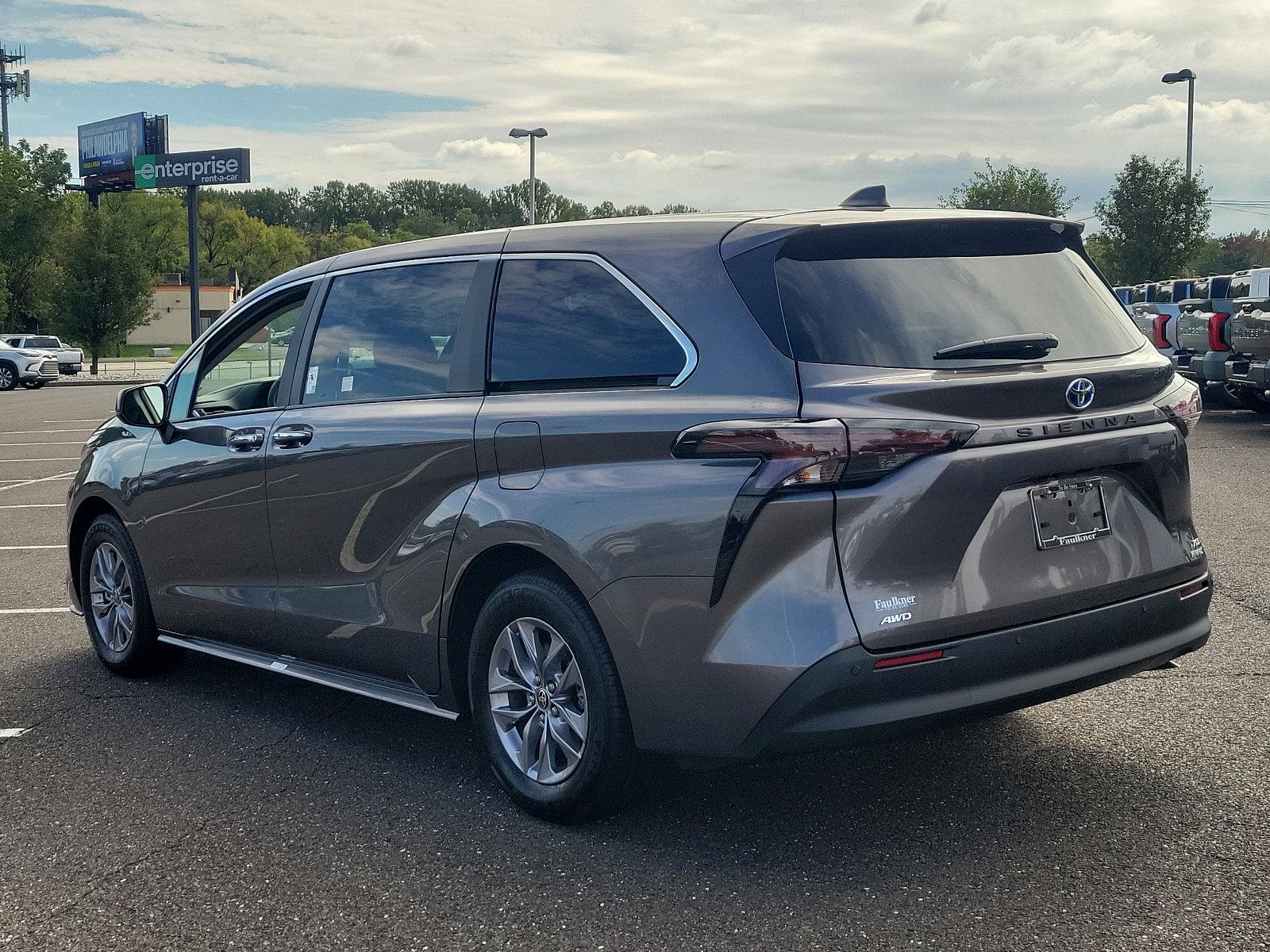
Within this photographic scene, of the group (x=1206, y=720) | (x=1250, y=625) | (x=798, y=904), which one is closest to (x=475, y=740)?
(x=798, y=904)

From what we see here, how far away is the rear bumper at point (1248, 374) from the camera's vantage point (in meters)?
16.2

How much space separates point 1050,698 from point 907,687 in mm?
544

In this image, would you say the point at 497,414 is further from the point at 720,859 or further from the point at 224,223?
the point at 224,223

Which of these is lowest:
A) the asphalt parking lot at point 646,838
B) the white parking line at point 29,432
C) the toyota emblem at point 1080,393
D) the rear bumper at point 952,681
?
the white parking line at point 29,432

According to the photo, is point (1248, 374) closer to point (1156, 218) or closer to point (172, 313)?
point (1156, 218)

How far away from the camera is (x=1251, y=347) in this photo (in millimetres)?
16578

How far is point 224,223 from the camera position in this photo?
108188 millimetres

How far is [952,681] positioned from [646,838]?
1037 millimetres

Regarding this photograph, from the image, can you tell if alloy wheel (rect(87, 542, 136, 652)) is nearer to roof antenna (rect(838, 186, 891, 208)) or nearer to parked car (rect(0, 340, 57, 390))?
roof antenna (rect(838, 186, 891, 208))

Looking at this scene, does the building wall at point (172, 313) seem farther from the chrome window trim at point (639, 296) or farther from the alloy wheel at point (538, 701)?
the alloy wheel at point (538, 701)

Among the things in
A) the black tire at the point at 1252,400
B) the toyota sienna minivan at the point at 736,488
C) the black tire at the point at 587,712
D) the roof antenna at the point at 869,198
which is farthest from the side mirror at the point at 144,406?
the black tire at the point at 1252,400

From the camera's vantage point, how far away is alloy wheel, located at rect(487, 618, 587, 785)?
13.5 ft

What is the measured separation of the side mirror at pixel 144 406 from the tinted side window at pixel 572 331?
213 cm

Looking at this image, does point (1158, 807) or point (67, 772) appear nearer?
point (1158, 807)
